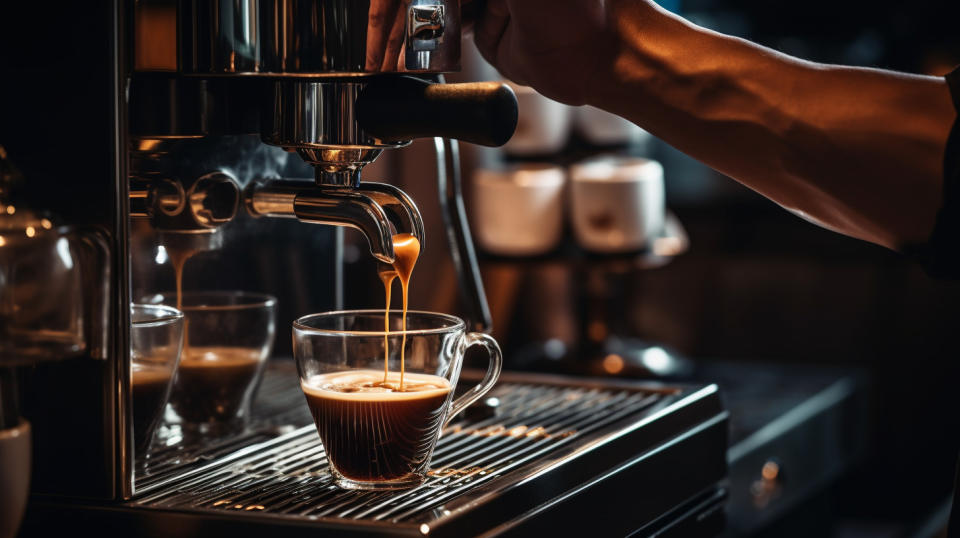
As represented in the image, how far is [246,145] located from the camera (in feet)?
3.13

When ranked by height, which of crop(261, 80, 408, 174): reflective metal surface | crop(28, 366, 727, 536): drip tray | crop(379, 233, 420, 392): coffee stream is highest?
crop(261, 80, 408, 174): reflective metal surface

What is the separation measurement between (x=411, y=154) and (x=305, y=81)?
1.48 meters

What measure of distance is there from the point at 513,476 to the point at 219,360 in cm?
27

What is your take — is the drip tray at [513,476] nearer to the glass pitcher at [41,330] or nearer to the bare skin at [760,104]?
the glass pitcher at [41,330]

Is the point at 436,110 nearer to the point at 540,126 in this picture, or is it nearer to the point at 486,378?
the point at 486,378

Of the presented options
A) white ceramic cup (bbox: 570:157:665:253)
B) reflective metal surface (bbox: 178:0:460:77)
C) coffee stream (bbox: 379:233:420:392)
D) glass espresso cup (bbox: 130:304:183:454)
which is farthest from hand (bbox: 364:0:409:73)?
white ceramic cup (bbox: 570:157:665:253)

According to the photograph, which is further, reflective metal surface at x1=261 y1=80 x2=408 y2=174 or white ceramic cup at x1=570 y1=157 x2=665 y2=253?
white ceramic cup at x1=570 y1=157 x2=665 y2=253

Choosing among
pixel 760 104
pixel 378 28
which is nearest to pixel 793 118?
pixel 760 104

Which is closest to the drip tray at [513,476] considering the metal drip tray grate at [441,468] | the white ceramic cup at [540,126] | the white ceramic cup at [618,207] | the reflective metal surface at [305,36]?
the metal drip tray grate at [441,468]

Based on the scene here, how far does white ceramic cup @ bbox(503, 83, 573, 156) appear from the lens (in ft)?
6.70

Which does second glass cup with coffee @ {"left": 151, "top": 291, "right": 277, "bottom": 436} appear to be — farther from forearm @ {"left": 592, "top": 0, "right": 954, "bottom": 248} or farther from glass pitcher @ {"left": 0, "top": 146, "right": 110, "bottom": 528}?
forearm @ {"left": 592, "top": 0, "right": 954, "bottom": 248}

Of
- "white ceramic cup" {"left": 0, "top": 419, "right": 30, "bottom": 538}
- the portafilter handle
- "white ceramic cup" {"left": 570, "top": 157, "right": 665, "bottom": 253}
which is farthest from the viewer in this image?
"white ceramic cup" {"left": 570, "top": 157, "right": 665, "bottom": 253}

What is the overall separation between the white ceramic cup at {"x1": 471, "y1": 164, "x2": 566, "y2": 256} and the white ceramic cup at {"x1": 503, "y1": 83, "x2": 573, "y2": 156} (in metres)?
0.04

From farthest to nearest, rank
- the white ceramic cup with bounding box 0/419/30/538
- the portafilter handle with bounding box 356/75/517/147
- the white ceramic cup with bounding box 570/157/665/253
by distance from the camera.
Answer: the white ceramic cup with bounding box 570/157/665/253
the portafilter handle with bounding box 356/75/517/147
the white ceramic cup with bounding box 0/419/30/538
